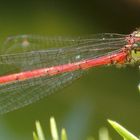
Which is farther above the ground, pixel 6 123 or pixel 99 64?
pixel 99 64

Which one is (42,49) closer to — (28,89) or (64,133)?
(28,89)

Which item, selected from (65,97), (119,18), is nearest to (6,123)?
(65,97)

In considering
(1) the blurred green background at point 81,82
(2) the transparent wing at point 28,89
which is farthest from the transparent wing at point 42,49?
(1) the blurred green background at point 81,82

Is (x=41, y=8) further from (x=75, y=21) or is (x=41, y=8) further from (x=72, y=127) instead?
(x=72, y=127)

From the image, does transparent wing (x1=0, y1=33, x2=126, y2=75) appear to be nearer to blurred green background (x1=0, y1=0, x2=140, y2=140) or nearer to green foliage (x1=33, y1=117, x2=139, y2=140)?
blurred green background (x1=0, y1=0, x2=140, y2=140)

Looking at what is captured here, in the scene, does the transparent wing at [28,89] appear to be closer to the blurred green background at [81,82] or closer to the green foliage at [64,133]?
the blurred green background at [81,82]

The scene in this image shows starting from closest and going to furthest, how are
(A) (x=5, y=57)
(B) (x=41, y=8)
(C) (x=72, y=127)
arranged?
(A) (x=5, y=57) → (C) (x=72, y=127) → (B) (x=41, y=8)

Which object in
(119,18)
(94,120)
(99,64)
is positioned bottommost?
(94,120)
